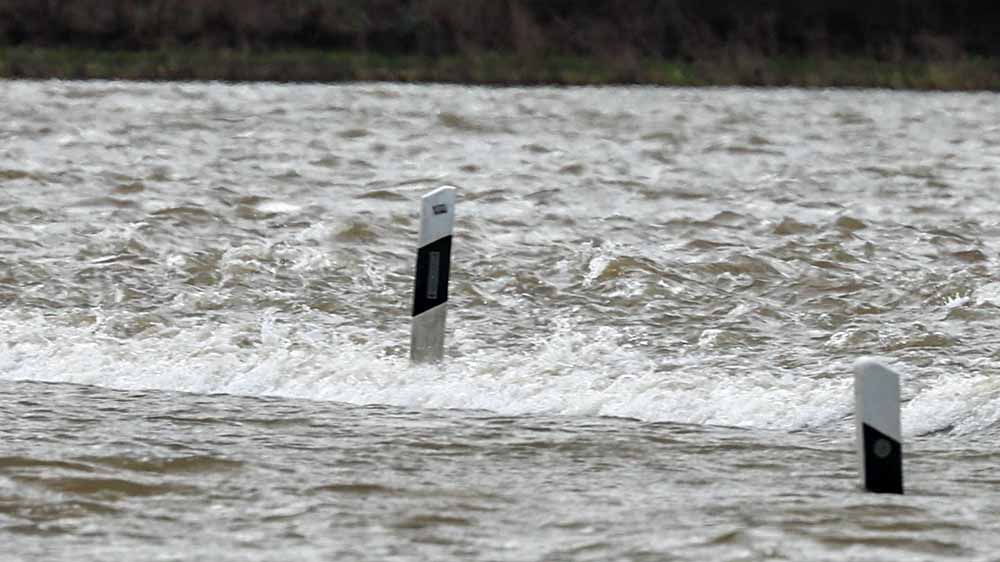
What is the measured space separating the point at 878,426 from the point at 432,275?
348 cm

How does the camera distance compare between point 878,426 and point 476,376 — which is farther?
point 476,376

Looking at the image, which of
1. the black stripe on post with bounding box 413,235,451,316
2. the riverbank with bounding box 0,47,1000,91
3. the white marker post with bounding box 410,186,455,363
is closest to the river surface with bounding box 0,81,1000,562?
the white marker post with bounding box 410,186,455,363

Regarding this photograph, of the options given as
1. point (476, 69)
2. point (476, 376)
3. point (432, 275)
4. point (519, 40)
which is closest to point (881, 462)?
point (476, 376)

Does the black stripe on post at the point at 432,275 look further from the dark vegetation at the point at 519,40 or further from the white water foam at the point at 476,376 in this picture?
the dark vegetation at the point at 519,40

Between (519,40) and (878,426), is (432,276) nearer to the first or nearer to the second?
(878,426)

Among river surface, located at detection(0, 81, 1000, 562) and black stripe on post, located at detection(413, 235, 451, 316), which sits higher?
black stripe on post, located at detection(413, 235, 451, 316)

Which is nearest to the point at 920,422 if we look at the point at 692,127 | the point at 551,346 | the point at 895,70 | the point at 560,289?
the point at 551,346

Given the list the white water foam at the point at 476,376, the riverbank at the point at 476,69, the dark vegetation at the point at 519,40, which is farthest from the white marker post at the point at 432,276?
the dark vegetation at the point at 519,40

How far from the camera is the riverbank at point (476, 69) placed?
34.8m

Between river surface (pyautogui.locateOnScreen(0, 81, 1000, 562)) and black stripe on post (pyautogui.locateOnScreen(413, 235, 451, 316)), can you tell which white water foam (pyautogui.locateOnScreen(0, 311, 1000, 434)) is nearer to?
river surface (pyautogui.locateOnScreen(0, 81, 1000, 562))

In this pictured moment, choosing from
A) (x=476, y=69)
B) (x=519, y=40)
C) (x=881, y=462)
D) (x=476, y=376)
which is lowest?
(x=476, y=376)

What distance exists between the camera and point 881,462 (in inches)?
260

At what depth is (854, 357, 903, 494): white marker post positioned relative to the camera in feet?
20.3

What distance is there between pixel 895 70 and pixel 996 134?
13642 millimetres
